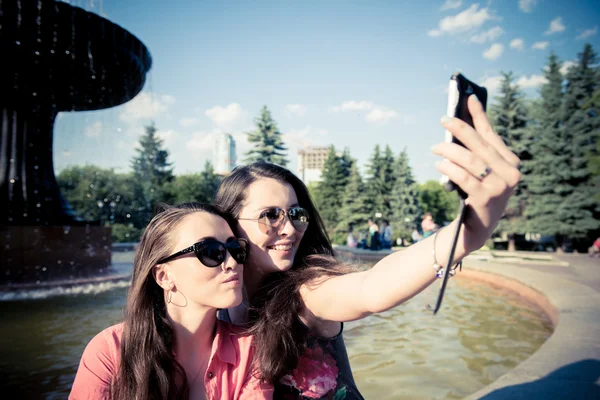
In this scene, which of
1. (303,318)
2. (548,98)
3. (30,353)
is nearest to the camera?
(303,318)

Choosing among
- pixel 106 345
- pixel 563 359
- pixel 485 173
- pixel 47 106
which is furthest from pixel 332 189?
pixel 485 173

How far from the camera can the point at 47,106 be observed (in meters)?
10.7


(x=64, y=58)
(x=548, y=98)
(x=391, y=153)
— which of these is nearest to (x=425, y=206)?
(x=391, y=153)

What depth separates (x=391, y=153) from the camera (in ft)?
122

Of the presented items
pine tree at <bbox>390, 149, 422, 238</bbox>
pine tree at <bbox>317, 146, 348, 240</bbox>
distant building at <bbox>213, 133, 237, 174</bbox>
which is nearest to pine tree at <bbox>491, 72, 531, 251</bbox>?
pine tree at <bbox>390, 149, 422, 238</bbox>

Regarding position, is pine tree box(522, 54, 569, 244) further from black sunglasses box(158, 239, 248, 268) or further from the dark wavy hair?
black sunglasses box(158, 239, 248, 268)

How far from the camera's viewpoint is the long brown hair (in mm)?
1726

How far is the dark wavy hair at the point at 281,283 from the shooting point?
182 cm

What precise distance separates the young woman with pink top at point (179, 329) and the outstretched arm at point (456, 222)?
0.56 m

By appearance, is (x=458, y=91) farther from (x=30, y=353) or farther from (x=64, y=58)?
(x=64, y=58)

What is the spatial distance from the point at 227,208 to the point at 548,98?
29.7 metres

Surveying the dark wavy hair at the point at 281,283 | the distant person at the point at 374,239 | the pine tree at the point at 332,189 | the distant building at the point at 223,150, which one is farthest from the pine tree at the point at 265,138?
the distant building at the point at 223,150

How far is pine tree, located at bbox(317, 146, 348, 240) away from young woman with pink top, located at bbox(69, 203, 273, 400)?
115 feet

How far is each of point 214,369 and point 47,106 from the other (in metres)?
11.3
